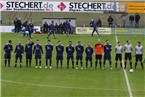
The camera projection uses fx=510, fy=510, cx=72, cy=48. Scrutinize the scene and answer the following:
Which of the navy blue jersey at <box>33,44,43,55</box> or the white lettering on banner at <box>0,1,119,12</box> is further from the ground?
the white lettering on banner at <box>0,1,119,12</box>

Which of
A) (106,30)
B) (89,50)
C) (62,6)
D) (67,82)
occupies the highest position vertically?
(62,6)

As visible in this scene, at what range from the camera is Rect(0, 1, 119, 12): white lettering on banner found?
60250mm

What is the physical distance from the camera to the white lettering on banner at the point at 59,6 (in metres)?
60.2

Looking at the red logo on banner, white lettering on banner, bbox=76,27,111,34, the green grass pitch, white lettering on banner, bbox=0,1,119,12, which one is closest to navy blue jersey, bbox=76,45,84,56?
the green grass pitch

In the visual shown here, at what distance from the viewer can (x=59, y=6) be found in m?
60.6

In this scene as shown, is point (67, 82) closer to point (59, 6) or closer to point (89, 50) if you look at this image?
point (89, 50)

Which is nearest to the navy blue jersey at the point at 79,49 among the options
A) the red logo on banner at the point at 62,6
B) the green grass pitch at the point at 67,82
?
the green grass pitch at the point at 67,82

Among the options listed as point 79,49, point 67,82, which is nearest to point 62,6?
point 79,49

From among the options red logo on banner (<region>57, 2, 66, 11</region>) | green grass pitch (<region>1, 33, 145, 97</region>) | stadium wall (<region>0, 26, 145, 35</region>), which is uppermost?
red logo on banner (<region>57, 2, 66, 11</region>)

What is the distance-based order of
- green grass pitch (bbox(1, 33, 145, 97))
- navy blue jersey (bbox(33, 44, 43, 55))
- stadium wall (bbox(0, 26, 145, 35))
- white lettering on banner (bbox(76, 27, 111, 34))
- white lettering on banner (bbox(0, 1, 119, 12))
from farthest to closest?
1. white lettering on banner (bbox(0, 1, 119, 12))
2. stadium wall (bbox(0, 26, 145, 35))
3. white lettering on banner (bbox(76, 27, 111, 34))
4. navy blue jersey (bbox(33, 44, 43, 55))
5. green grass pitch (bbox(1, 33, 145, 97))

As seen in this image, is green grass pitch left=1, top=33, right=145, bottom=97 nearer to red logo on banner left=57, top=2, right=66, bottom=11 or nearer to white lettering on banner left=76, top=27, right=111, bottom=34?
white lettering on banner left=76, top=27, right=111, bottom=34

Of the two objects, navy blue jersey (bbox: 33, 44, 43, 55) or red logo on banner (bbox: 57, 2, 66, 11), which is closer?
navy blue jersey (bbox: 33, 44, 43, 55)

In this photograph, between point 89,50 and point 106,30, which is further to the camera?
point 106,30

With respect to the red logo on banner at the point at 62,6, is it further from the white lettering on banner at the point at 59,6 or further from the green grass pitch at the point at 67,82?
the green grass pitch at the point at 67,82
